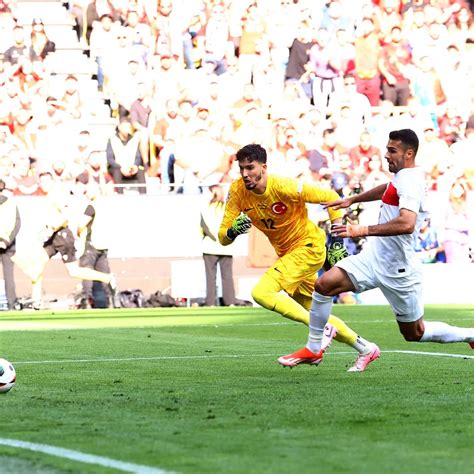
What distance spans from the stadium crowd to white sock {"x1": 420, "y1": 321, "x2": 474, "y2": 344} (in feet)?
41.9

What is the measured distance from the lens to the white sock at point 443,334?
10414mm

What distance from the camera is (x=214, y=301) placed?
2427 centimetres

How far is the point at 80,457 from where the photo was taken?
20.3ft

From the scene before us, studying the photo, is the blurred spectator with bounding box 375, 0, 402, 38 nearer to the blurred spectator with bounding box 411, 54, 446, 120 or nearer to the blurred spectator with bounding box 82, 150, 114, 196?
the blurred spectator with bounding box 411, 54, 446, 120

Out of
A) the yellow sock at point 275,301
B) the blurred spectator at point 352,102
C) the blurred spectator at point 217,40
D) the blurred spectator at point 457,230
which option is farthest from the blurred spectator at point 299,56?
the yellow sock at point 275,301

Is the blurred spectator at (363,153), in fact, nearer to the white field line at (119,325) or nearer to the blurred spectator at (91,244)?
the blurred spectator at (91,244)

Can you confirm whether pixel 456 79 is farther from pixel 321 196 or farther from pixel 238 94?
pixel 321 196

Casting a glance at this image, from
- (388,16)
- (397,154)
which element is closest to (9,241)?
(388,16)

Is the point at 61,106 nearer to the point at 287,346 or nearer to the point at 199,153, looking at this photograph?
the point at 199,153

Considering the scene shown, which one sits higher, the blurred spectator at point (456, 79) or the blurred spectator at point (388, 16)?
the blurred spectator at point (388, 16)

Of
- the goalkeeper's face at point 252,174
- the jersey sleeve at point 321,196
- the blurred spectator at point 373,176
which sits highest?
the goalkeeper's face at point 252,174

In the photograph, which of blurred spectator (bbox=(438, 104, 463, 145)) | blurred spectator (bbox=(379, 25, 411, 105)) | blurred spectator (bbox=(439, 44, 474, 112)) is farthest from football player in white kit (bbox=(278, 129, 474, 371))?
blurred spectator (bbox=(439, 44, 474, 112))

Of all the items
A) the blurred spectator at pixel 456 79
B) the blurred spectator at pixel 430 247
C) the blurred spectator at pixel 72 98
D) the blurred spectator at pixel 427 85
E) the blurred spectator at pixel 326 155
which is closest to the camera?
the blurred spectator at pixel 430 247

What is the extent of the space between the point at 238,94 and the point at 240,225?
1633cm
